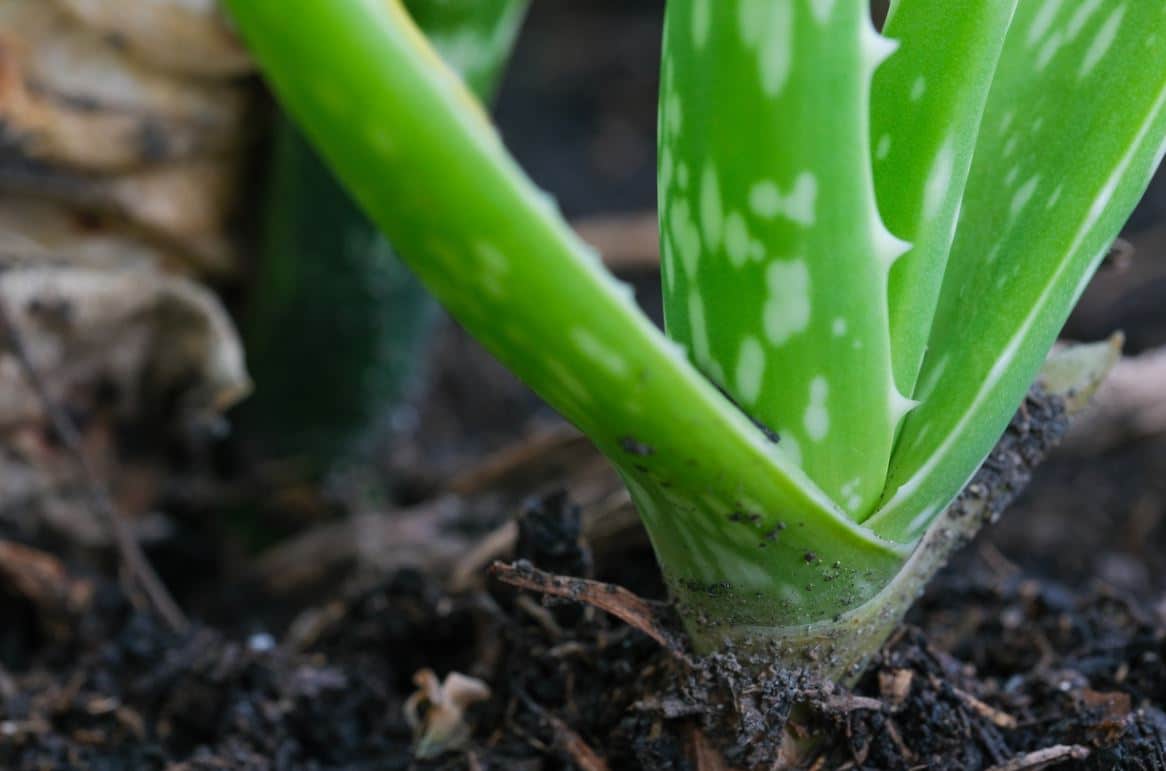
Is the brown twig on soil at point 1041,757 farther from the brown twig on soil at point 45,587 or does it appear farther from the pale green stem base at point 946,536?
the brown twig on soil at point 45,587

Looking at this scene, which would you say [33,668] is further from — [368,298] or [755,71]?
[755,71]

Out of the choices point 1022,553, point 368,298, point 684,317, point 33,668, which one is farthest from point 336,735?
point 1022,553

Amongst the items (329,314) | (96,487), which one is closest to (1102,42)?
(96,487)

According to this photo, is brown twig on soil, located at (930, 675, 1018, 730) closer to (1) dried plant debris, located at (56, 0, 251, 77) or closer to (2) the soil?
(2) the soil

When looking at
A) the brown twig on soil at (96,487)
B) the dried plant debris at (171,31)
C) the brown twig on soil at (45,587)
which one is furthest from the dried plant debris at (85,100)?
the brown twig on soil at (45,587)

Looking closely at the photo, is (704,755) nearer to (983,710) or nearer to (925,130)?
(983,710)

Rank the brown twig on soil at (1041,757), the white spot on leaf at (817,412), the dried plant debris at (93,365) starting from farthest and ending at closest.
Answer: the dried plant debris at (93,365) < the brown twig on soil at (1041,757) < the white spot on leaf at (817,412)
